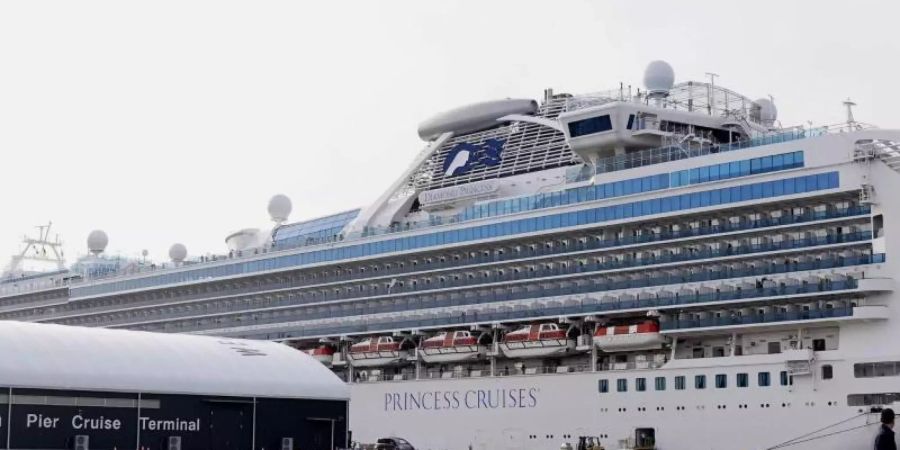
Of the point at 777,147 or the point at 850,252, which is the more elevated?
the point at 777,147

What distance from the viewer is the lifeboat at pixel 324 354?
68.7 meters

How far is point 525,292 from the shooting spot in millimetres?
60094

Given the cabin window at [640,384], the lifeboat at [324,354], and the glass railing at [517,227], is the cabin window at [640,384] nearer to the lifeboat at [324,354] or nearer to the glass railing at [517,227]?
the glass railing at [517,227]

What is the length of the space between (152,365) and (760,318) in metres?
21.6

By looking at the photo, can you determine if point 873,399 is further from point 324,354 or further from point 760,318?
point 324,354

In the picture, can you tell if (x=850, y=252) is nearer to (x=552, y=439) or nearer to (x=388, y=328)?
(x=552, y=439)

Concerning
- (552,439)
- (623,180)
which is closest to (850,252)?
(623,180)

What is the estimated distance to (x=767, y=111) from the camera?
63.2m

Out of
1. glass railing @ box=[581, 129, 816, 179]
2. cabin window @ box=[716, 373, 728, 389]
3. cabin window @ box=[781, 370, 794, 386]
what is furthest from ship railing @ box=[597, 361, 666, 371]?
glass railing @ box=[581, 129, 816, 179]

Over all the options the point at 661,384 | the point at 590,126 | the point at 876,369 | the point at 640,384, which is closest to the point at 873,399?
the point at 876,369

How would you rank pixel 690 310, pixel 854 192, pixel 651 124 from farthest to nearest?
1. pixel 651 124
2. pixel 690 310
3. pixel 854 192

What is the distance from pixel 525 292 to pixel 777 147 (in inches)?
554

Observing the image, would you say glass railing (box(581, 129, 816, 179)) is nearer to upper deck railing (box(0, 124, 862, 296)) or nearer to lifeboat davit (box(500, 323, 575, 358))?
upper deck railing (box(0, 124, 862, 296))

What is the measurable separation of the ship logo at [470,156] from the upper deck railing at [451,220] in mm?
3289
